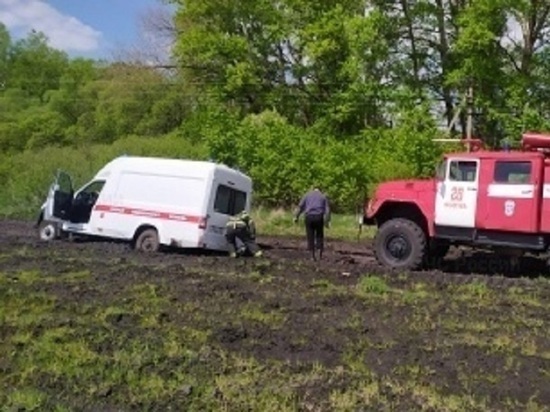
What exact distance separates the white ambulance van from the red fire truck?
364 cm

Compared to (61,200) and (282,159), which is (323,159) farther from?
(61,200)

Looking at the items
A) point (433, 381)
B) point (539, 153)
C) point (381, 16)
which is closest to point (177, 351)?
point (433, 381)

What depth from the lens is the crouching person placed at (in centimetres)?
1845

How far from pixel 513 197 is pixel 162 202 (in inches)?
304

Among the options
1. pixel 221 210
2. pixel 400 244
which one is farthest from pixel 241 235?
pixel 400 244

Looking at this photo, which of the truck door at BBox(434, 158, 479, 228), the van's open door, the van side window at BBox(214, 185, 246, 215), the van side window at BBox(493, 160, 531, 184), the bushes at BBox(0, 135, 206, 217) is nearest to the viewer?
the van side window at BBox(493, 160, 531, 184)

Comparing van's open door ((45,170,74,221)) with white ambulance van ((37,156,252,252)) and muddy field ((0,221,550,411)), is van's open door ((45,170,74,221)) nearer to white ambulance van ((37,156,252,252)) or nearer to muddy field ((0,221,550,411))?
white ambulance van ((37,156,252,252))

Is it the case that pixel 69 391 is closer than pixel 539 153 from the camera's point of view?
Yes

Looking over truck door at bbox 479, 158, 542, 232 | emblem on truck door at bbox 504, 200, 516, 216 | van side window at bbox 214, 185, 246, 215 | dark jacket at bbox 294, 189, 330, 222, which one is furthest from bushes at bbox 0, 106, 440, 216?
emblem on truck door at bbox 504, 200, 516, 216

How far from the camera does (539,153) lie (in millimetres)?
15172

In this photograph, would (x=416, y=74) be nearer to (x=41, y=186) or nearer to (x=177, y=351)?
(x=41, y=186)

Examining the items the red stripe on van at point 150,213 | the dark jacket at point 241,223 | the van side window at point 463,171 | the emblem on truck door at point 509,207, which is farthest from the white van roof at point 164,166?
the emblem on truck door at point 509,207

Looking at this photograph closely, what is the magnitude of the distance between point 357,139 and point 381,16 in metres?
5.31

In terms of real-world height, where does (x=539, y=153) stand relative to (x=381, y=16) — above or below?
below
